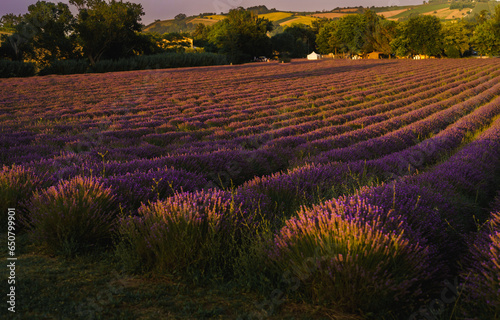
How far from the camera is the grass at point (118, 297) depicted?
A: 6.83 ft

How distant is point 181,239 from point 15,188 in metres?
2.34

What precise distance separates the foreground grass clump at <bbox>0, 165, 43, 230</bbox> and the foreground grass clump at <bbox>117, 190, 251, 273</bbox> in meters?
1.51

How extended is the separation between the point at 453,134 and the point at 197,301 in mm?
8131

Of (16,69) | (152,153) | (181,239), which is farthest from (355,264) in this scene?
(16,69)

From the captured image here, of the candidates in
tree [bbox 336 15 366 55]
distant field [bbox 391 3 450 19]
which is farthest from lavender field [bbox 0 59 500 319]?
distant field [bbox 391 3 450 19]

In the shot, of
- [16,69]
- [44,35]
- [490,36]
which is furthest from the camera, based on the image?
[490,36]

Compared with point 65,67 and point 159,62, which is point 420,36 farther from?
point 65,67

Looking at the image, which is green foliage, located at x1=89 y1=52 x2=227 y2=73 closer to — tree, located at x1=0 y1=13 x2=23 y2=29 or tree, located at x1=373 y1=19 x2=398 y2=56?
tree, located at x1=0 y1=13 x2=23 y2=29

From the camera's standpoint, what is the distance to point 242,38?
6419cm

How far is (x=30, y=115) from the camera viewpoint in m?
12.7

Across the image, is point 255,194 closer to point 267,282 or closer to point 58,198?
point 267,282

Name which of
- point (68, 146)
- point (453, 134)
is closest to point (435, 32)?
point (453, 134)

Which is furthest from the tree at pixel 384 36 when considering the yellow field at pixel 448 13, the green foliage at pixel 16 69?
the yellow field at pixel 448 13

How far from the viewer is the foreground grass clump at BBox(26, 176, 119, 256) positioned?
2.96 metres
